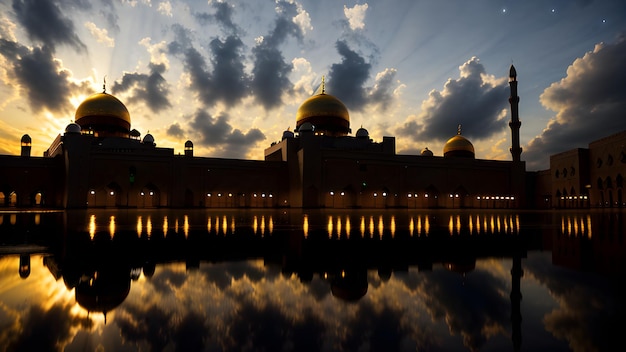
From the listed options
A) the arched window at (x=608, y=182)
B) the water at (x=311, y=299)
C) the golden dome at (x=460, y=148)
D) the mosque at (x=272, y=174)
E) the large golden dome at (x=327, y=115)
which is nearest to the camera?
the water at (x=311, y=299)

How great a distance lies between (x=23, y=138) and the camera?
4466 centimetres

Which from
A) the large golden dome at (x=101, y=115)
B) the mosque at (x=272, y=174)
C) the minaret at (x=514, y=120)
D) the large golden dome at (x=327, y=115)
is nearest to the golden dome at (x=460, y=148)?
the minaret at (x=514, y=120)

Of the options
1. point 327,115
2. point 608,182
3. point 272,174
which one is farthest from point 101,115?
point 608,182

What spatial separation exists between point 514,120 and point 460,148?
25.4 feet

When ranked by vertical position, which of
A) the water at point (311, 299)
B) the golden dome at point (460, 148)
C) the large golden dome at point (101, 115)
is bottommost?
the water at point (311, 299)

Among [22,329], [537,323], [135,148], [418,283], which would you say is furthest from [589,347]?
[135,148]

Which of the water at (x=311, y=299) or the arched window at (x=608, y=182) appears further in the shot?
the arched window at (x=608, y=182)

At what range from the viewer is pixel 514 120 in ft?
167

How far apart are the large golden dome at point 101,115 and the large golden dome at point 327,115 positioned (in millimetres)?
20965

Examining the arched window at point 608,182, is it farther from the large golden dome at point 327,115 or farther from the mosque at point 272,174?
the large golden dome at point 327,115

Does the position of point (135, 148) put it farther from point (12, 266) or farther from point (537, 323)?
point (537, 323)

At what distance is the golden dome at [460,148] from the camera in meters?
53.6

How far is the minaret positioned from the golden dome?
5.40m

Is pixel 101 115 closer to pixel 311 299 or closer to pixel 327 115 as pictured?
pixel 327 115
